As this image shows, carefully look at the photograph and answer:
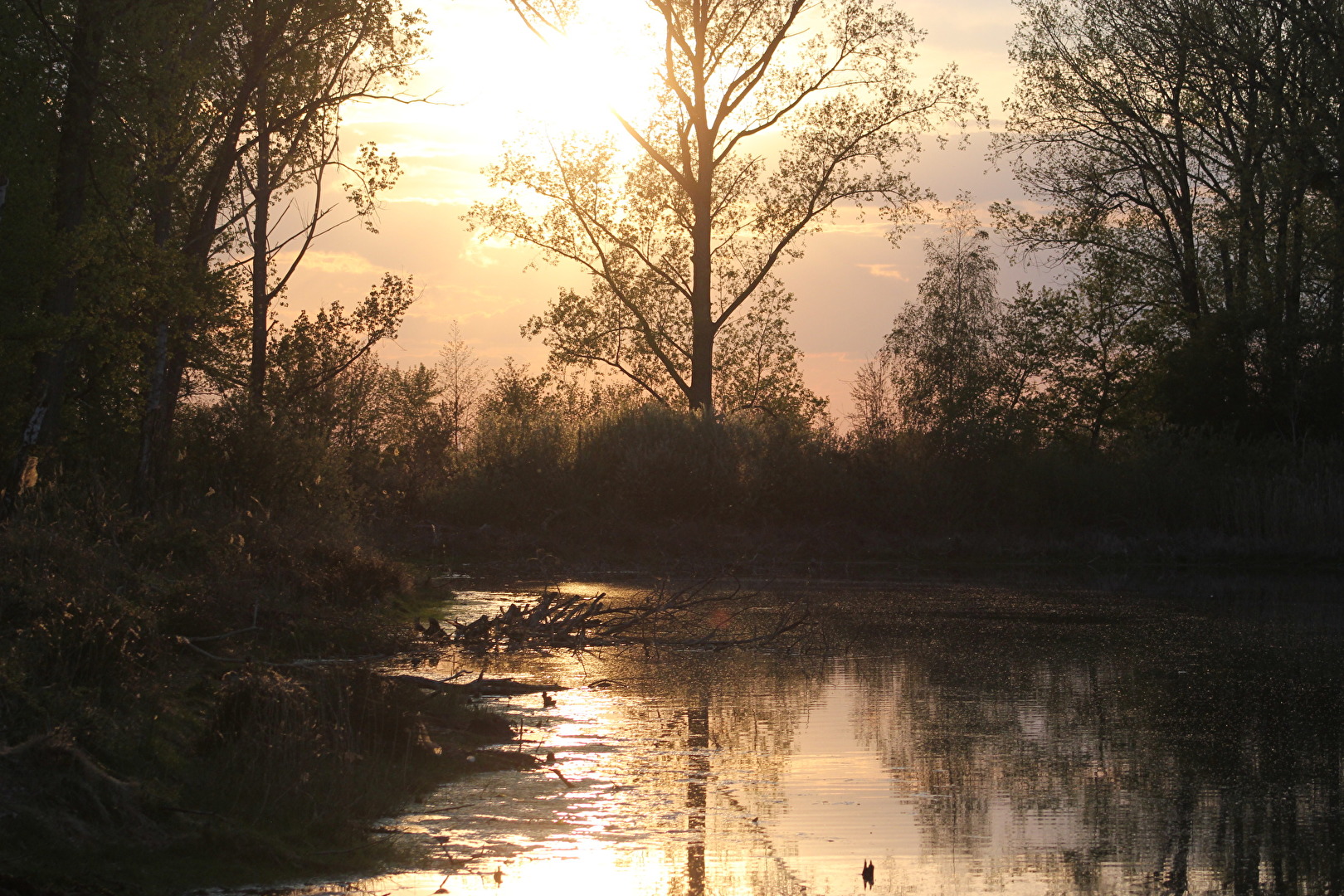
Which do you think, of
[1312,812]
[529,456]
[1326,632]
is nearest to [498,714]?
[1312,812]

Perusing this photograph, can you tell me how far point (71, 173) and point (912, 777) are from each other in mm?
12672

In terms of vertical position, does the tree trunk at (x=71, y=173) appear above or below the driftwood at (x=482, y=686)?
above

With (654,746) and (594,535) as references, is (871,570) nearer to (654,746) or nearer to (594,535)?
(594,535)

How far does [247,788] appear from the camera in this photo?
270 inches

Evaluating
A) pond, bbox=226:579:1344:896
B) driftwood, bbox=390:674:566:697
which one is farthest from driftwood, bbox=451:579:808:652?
pond, bbox=226:579:1344:896

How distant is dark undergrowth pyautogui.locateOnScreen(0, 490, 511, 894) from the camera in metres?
5.93

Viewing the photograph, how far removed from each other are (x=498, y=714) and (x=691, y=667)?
3156mm

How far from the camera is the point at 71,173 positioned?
15711 mm

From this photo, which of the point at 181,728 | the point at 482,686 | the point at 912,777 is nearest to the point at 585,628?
the point at 482,686

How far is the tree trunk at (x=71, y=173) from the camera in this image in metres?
15.5

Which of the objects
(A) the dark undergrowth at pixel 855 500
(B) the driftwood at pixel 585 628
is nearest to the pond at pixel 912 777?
(B) the driftwood at pixel 585 628

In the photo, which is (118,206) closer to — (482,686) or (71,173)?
(71,173)

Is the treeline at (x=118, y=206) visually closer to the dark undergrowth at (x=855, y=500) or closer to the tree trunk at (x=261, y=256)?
the tree trunk at (x=261, y=256)

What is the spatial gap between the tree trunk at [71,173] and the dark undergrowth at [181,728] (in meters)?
3.98
